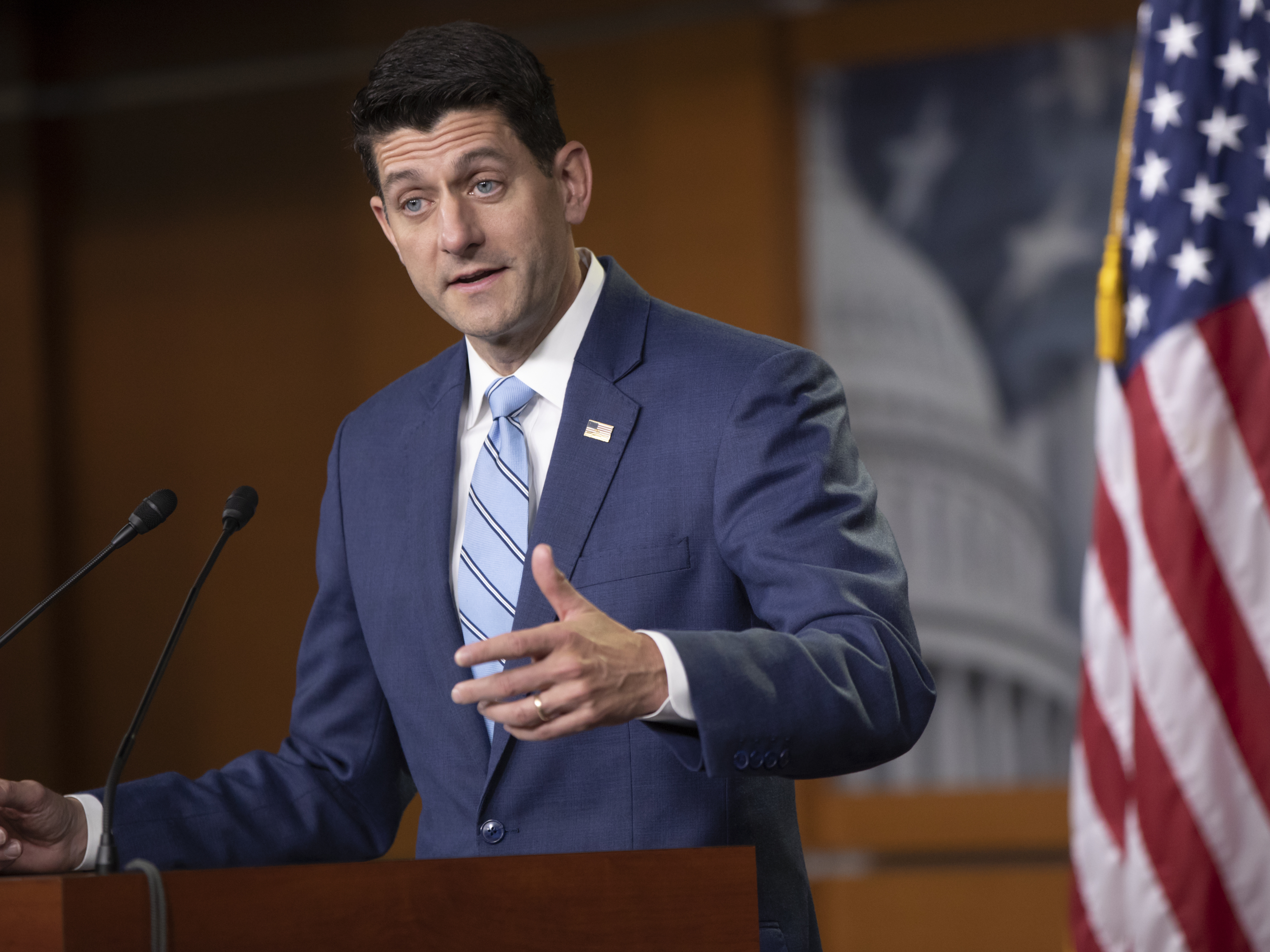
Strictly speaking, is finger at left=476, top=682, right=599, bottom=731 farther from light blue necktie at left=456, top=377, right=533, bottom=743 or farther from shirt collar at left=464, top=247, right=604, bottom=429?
shirt collar at left=464, top=247, right=604, bottom=429

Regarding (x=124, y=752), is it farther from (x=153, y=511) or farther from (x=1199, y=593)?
(x=1199, y=593)

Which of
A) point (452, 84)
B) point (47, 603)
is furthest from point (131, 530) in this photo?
point (452, 84)

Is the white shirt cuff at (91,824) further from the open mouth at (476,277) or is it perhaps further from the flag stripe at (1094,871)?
the flag stripe at (1094,871)

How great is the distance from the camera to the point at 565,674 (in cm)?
105

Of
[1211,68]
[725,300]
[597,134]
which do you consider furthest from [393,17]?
[1211,68]

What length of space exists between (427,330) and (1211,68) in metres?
2.85

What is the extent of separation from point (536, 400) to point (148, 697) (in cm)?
61

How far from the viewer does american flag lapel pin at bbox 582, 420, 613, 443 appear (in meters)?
1.57

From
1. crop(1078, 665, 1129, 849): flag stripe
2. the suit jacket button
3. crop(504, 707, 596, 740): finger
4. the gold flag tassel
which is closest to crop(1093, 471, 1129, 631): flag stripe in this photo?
crop(1078, 665, 1129, 849): flag stripe

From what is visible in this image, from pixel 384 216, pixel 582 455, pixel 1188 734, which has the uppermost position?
pixel 384 216

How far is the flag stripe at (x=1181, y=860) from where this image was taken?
2471 mm

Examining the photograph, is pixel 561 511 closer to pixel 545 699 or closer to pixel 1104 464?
pixel 545 699

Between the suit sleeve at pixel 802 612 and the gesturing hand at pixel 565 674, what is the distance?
5 cm

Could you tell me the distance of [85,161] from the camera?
17.1 ft
